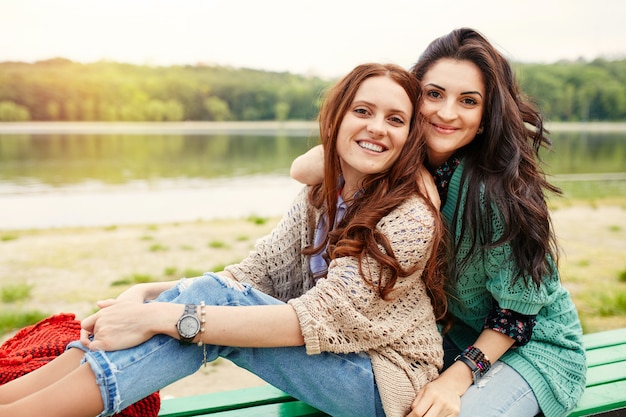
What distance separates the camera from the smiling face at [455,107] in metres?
2.29

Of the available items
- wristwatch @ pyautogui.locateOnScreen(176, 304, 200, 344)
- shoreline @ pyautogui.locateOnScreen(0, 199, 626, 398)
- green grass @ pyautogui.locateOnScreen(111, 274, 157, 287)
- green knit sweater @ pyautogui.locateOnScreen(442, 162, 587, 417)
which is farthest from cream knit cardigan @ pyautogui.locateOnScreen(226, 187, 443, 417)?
green grass @ pyautogui.locateOnScreen(111, 274, 157, 287)

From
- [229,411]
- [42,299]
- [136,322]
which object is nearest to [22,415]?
[136,322]

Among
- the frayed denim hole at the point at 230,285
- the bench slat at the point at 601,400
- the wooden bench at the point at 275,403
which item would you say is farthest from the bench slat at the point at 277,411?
the bench slat at the point at 601,400

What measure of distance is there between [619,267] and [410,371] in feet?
17.8

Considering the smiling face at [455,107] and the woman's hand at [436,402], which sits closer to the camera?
the woman's hand at [436,402]

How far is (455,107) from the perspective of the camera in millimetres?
2295

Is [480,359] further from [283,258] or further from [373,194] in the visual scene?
[283,258]

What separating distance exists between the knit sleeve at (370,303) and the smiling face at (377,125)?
243 millimetres

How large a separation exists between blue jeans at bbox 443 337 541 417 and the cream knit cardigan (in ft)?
0.53

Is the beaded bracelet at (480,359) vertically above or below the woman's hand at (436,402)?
above

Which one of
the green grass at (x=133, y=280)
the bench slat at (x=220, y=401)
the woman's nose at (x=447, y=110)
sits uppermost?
the woman's nose at (x=447, y=110)

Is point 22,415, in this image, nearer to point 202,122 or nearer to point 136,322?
point 136,322

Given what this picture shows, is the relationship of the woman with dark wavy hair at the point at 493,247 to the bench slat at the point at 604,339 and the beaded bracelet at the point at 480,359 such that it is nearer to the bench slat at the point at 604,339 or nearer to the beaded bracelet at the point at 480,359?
the beaded bracelet at the point at 480,359

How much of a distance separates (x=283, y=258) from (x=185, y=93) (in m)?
84.1
